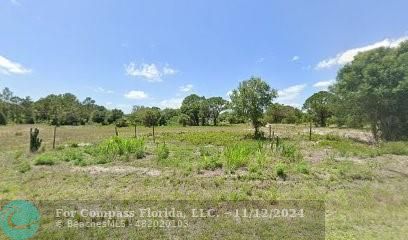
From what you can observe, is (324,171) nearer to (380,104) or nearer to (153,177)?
(153,177)

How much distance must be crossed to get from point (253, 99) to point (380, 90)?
975 cm

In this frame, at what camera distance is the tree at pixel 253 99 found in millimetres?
25484

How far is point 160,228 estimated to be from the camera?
5.73 meters

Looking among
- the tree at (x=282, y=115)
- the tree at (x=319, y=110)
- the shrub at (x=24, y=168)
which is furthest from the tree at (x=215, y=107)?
the shrub at (x=24, y=168)

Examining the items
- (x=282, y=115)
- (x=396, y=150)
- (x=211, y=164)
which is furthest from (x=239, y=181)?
(x=282, y=115)

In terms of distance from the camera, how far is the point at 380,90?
1902cm

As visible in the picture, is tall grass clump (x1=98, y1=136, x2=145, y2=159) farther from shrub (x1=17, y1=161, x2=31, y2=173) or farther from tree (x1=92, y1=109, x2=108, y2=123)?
tree (x1=92, y1=109, x2=108, y2=123)

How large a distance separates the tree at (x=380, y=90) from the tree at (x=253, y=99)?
6.00m

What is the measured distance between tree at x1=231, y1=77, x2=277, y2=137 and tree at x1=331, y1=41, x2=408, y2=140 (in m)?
6.00

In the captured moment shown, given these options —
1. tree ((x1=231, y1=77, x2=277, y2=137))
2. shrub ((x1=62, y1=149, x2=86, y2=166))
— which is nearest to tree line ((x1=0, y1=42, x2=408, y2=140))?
tree ((x1=231, y1=77, x2=277, y2=137))

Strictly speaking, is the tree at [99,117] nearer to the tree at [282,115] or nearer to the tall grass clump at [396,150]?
the tree at [282,115]

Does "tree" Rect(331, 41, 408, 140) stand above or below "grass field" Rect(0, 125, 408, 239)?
above

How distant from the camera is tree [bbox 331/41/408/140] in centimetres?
1938

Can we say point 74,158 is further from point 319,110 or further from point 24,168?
point 319,110
